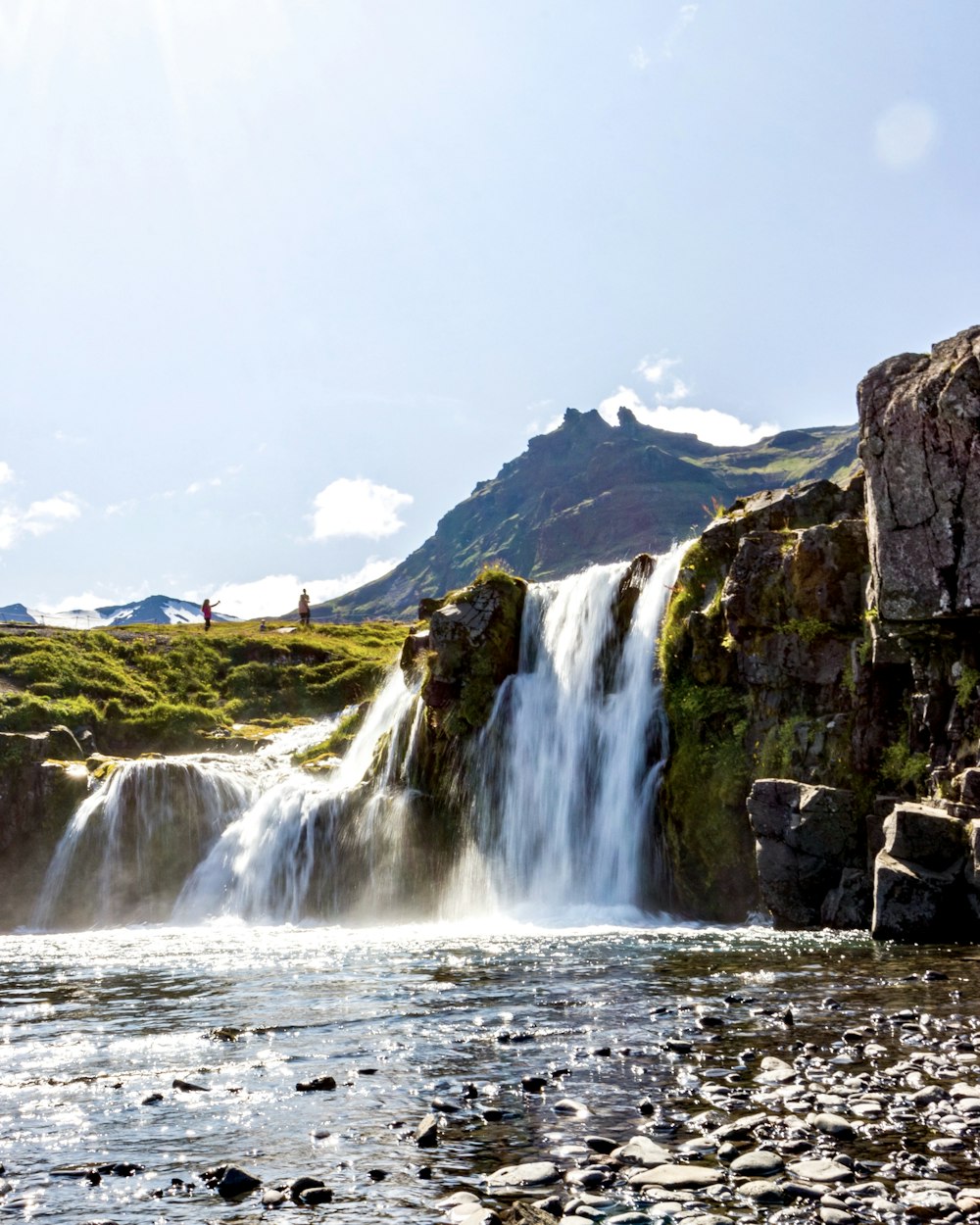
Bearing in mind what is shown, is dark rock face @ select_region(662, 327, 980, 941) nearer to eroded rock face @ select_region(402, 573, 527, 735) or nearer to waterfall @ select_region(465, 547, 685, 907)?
waterfall @ select_region(465, 547, 685, 907)

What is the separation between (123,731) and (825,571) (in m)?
46.8

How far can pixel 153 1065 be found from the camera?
12344mm

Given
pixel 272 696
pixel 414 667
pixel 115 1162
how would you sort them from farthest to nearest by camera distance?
1. pixel 272 696
2. pixel 414 667
3. pixel 115 1162

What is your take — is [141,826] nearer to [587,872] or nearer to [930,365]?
[587,872]

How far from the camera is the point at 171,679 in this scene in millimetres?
68812

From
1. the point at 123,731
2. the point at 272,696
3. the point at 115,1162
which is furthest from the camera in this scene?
the point at 272,696

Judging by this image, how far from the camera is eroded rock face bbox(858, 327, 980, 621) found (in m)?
22.5

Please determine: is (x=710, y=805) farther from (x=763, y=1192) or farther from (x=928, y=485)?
(x=763, y=1192)

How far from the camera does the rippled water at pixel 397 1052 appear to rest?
8.28 meters

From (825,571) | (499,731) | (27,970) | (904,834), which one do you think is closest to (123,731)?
(499,731)

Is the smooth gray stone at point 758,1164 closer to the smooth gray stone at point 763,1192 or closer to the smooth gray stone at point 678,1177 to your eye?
the smooth gray stone at point 678,1177

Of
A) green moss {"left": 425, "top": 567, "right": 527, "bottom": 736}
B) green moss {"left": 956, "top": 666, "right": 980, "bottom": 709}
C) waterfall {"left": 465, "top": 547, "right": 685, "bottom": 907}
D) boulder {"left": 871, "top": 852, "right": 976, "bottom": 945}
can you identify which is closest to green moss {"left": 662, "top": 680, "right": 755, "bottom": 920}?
waterfall {"left": 465, "top": 547, "right": 685, "bottom": 907}

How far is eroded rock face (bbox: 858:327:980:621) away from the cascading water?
11033 mm

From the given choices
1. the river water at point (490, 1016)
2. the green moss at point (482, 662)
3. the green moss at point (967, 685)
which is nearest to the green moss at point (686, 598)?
the river water at point (490, 1016)
